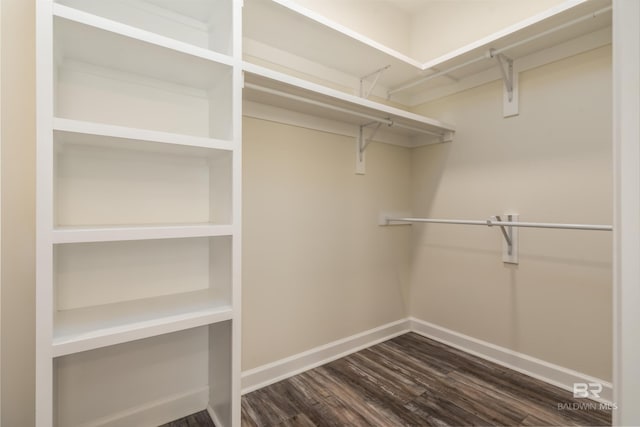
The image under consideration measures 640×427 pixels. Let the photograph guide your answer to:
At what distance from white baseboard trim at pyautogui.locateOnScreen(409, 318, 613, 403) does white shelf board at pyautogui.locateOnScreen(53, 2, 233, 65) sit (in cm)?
234

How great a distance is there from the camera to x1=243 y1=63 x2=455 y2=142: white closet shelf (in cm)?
149

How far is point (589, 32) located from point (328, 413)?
8.14 ft

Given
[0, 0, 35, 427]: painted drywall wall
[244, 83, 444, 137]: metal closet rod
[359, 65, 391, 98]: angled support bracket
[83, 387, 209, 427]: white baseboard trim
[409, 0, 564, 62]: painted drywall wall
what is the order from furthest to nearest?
[359, 65, 391, 98]: angled support bracket, [409, 0, 564, 62]: painted drywall wall, [244, 83, 444, 137]: metal closet rod, [83, 387, 209, 427]: white baseboard trim, [0, 0, 35, 427]: painted drywall wall

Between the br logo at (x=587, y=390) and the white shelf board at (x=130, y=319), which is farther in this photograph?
the br logo at (x=587, y=390)

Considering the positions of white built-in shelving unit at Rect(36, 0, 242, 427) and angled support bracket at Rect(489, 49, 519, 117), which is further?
angled support bracket at Rect(489, 49, 519, 117)

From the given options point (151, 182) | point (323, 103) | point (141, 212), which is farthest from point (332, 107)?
point (141, 212)

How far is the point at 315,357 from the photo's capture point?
6.61ft

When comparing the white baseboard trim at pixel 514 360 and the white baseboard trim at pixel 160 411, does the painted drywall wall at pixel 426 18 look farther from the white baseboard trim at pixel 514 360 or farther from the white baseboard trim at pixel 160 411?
the white baseboard trim at pixel 160 411

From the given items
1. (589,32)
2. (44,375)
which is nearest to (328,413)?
(44,375)

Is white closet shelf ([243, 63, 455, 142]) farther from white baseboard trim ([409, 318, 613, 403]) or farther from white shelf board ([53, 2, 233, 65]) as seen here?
white baseboard trim ([409, 318, 613, 403])

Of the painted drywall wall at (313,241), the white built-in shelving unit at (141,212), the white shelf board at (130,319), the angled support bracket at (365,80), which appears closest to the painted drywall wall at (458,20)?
the angled support bracket at (365,80)

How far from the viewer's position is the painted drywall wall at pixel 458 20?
1.93m

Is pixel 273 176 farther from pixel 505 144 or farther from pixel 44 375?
pixel 505 144

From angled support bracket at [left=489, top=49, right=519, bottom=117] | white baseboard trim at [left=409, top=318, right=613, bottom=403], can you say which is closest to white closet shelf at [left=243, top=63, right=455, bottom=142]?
angled support bracket at [left=489, top=49, right=519, bottom=117]
